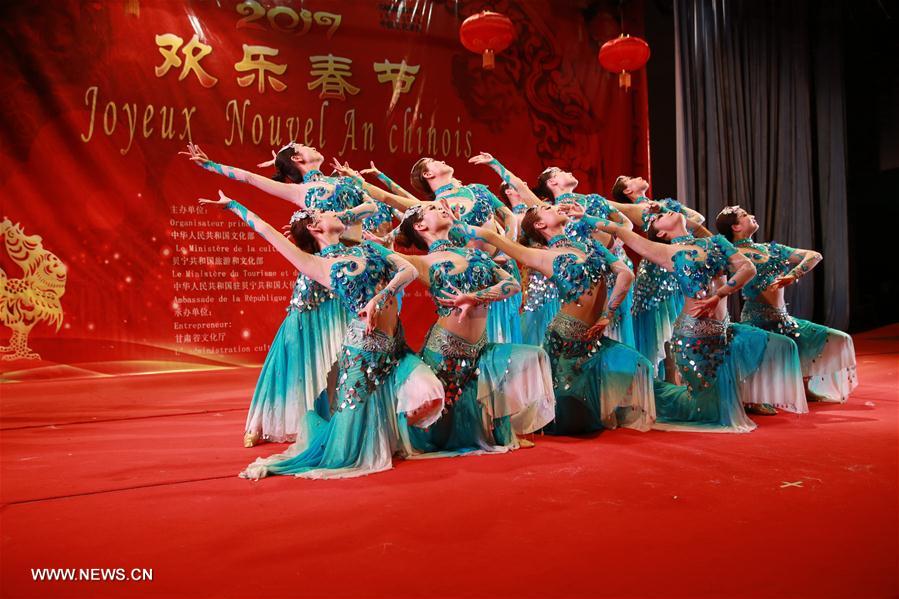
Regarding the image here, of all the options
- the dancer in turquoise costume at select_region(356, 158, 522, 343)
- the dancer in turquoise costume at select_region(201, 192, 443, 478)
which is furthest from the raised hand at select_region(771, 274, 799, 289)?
the dancer in turquoise costume at select_region(201, 192, 443, 478)

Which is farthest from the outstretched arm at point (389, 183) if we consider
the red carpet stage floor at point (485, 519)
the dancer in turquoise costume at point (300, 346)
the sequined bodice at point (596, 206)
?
the red carpet stage floor at point (485, 519)

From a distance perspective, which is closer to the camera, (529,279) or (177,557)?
(177,557)

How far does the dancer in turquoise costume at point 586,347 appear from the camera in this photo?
332 cm

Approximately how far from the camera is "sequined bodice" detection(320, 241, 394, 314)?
2.81 metres

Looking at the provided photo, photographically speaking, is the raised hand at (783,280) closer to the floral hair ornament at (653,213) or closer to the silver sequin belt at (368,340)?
the floral hair ornament at (653,213)

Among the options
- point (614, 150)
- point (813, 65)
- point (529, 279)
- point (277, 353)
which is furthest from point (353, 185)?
point (813, 65)

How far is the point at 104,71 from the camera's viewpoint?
18.5 ft

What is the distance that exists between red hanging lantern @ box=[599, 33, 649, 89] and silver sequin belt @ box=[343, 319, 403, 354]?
402cm

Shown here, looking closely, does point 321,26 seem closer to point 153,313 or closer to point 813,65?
point 153,313

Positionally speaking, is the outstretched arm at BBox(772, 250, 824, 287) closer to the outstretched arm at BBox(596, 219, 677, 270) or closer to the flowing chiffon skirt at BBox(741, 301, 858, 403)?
the flowing chiffon skirt at BBox(741, 301, 858, 403)

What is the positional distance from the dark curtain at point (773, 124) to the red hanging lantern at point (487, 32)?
264 centimetres

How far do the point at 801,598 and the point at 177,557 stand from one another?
1.48 meters

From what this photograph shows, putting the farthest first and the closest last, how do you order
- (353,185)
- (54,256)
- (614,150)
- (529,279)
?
(614,150), (54,256), (529,279), (353,185)

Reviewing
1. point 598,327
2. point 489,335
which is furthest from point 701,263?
point 489,335
